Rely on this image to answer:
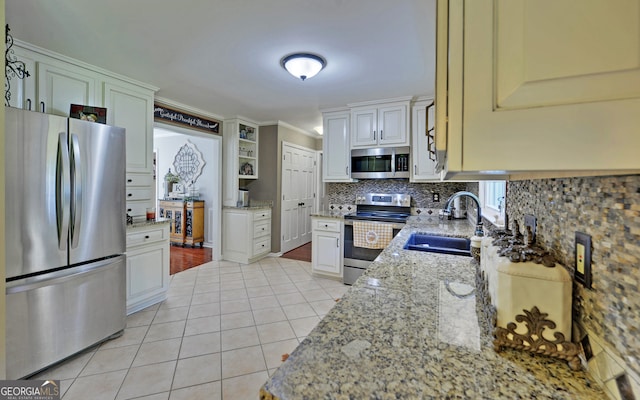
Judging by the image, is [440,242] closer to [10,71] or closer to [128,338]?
[128,338]

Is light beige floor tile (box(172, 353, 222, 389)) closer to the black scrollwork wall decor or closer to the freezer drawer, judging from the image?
the freezer drawer

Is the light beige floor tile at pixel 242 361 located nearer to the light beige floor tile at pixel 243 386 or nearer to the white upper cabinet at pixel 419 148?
the light beige floor tile at pixel 243 386

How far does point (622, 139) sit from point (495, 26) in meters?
0.23

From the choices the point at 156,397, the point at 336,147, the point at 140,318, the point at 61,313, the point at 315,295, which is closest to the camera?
the point at 156,397

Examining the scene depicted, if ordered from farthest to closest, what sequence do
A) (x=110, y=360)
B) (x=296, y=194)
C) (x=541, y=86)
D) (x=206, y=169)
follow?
1. (x=206, y=169)
2. (x=296, y=194)
3. (x=110, y=360)
4. (x=541, y=86)

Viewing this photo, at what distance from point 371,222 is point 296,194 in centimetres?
229

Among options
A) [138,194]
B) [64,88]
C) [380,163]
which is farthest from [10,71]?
[380,163]

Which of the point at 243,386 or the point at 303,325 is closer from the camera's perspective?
the point at 243,386

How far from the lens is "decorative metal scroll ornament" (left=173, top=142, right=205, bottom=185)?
5441mm

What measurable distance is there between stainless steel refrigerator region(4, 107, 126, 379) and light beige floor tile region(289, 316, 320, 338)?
141 centimetres

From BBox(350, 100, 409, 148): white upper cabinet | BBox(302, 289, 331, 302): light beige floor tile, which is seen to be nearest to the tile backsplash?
BBox(350, 100, 409, 148): white upper cabinet

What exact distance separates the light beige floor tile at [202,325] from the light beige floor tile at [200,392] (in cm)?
65

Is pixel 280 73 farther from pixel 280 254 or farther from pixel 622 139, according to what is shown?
pixel 280 254

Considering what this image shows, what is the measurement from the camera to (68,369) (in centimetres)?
177
